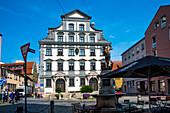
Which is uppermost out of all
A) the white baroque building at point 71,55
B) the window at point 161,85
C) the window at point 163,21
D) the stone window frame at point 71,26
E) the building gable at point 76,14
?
the building gable at point 76,14

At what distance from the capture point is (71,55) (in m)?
43.0

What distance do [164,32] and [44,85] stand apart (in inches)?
967

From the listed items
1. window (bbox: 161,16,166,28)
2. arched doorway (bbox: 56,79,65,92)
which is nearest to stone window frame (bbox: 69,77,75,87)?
arched doorway (bbox: 56,79,65,92)

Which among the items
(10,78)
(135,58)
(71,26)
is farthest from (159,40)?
(10,78)

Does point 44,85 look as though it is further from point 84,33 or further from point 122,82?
point 122,82

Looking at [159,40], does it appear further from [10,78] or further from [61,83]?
[10,78]

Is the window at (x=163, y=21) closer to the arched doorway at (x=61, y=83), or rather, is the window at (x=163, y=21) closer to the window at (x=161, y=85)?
the window at (x=161, y=85)

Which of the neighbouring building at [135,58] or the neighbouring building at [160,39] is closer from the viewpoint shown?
the neighbouring building at [160,39]

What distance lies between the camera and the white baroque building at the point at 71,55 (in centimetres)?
4191

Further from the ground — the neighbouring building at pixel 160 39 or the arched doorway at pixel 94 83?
the neighbouring building at pixel 160 39

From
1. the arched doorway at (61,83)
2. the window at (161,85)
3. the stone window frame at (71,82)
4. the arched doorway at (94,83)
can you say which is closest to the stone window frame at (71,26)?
the stone window frame at (71,82)

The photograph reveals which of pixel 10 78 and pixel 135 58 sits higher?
pixel 135 58

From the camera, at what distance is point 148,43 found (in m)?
42.4

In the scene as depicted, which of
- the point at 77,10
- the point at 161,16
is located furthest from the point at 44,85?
the point at 161,16
